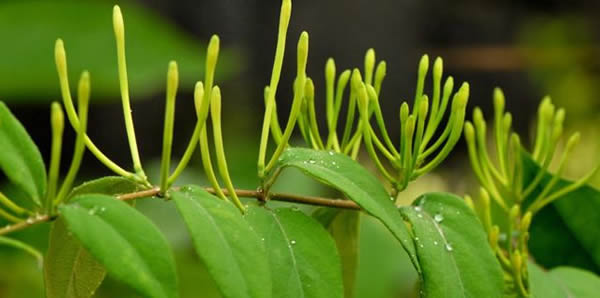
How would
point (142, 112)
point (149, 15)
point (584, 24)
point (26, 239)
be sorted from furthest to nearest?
point (584, 24), point (142, 112), point (149, 15), point (26, 239)

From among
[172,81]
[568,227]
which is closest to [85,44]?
[568,227]

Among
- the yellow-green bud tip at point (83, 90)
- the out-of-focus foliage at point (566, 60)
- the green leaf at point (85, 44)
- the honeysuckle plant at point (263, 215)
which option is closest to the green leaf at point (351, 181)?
the honeysuckle plant at point (263, 215)

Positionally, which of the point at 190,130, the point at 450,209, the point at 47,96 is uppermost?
the point at 450,209

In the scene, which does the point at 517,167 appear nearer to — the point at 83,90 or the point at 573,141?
the point at 573,141

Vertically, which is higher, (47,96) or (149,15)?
(149,15)

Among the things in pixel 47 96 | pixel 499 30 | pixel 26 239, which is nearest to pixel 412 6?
pixel 499 30

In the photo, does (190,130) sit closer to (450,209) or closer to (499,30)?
(499,30)

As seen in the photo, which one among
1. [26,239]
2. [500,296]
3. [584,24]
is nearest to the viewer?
[500,296]
